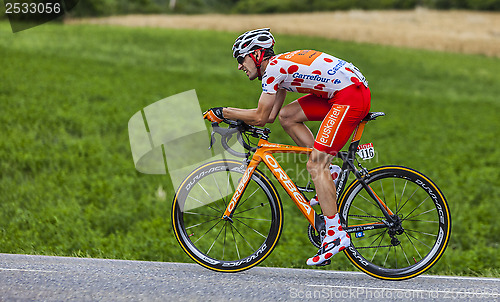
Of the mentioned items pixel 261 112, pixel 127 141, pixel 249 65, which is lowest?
pixel 127 141

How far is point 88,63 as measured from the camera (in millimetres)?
26734

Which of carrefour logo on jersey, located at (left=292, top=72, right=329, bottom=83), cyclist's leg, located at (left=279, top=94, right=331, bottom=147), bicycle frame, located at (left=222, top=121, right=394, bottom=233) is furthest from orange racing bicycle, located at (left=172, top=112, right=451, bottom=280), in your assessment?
carrefour logo on jersey, located at (left=292, top=72, right=329, bottom=83)

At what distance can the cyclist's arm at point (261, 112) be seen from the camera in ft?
15.1

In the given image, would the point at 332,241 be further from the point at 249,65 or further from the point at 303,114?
the point at 249,65

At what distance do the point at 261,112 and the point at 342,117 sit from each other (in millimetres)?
729

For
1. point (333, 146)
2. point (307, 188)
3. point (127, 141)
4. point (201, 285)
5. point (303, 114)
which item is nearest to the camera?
point (201, 285)

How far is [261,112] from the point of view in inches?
181

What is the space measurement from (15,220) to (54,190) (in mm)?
1663

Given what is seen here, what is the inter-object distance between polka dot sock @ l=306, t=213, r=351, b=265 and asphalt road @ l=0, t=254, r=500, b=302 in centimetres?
26

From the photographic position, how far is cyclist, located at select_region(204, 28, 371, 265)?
461cm

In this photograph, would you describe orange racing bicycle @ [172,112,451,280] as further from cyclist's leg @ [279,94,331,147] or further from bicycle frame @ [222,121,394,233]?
cyclist's leg @ [279,94,331,147]

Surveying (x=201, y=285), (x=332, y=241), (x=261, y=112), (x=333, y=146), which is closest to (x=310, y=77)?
(x=261, y=112)

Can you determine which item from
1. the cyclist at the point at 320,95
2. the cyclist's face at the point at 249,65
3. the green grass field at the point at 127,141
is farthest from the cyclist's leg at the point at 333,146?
the green grass field at the point at 127,141

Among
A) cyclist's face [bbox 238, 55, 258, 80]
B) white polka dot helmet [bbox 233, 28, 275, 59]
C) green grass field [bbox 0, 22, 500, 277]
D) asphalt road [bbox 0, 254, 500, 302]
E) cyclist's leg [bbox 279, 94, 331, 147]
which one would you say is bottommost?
green grass field [bbox 0, 22, 500, 277]
